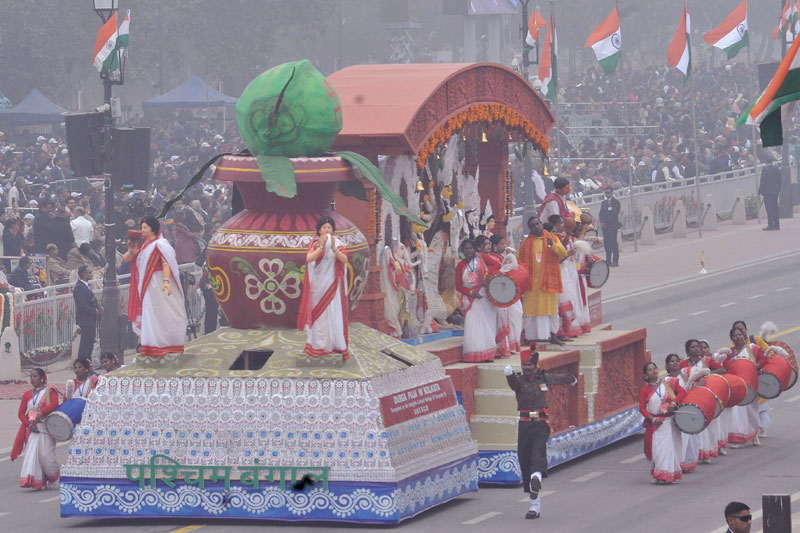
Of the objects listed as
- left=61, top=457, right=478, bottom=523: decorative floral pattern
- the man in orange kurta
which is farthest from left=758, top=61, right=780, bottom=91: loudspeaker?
left=61, top=457, right=478, bottom=523: decorative floral pattern

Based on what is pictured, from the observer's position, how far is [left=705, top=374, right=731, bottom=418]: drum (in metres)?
19.7

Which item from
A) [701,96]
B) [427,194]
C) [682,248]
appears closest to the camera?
[427,194]

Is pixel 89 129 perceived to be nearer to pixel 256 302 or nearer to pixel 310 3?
pixel 256 302

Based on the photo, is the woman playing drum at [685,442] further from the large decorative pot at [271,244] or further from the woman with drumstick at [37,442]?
the woman with drumstick at [37,442]

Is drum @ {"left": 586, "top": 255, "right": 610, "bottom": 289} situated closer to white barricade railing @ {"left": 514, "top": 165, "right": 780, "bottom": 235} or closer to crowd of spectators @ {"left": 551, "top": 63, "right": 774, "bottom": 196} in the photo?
white barricade railing @ {"left": 514, "top": 165, "right": 780, "bottom": 235}

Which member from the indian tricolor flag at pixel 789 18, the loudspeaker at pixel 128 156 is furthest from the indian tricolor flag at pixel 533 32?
the loudspeaker at pixel 128 156

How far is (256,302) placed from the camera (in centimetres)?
1773

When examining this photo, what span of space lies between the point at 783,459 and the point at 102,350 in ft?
34.9

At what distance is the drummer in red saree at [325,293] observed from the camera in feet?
54.7

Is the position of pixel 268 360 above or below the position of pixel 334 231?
below

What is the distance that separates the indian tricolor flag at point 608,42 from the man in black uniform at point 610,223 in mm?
4069

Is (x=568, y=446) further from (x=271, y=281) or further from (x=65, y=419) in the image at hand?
(x=65, y=419)

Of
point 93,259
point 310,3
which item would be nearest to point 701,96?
point 310,3

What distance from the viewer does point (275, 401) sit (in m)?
17.0
